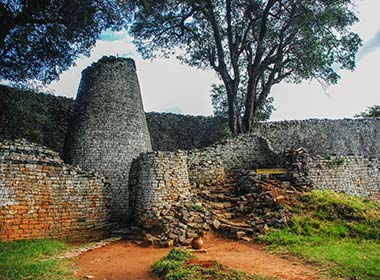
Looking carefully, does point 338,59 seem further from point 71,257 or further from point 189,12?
point 71,257

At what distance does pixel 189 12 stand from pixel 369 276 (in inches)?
543

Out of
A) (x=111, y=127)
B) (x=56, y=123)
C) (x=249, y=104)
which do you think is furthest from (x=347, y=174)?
(x=56, y=123)

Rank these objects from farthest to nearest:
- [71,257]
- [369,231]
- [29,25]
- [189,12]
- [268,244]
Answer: [189,12], [29,25], [369,231], [268,244], [71,257]

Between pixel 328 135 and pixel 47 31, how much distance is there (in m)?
14.8

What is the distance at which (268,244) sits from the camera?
783 centimetres

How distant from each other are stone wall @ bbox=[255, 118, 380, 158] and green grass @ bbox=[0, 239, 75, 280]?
1274cm

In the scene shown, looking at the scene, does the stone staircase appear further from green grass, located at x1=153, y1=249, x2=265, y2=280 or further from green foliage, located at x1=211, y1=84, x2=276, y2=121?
green foliage, located at x1=211, y1=84, x2=276, y2=121

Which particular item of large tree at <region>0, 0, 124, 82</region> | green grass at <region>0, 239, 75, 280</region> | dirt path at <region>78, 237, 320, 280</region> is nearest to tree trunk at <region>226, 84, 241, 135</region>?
large tree at <region>0, 0, 124, 82</region>

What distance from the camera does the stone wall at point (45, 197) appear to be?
8.36 m

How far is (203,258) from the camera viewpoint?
677cm

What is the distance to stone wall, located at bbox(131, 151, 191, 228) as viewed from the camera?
31.5 ft

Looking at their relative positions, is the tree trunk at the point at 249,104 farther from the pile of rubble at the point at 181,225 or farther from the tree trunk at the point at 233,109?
the pile of rubble at the point at 181,225

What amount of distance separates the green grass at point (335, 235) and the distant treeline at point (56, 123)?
357 inches

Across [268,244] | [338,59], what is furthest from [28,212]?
[338,59]
